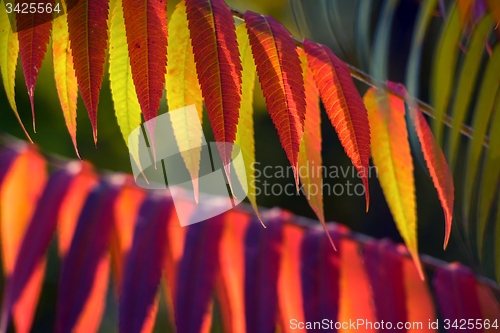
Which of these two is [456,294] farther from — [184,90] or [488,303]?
[184,90]

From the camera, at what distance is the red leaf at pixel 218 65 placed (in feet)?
1.43

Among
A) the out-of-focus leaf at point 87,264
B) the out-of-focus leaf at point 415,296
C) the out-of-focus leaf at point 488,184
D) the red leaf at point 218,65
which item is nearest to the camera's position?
the red leaf at point 218,65

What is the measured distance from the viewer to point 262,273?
2.30 feet

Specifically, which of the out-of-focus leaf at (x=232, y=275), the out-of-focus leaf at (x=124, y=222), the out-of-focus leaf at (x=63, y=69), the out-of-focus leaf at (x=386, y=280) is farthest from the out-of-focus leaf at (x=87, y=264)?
the out-of-focus leaf at (x=386, y=280)

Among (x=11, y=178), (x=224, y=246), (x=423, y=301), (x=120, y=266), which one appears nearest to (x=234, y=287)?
(x=224, y=246)

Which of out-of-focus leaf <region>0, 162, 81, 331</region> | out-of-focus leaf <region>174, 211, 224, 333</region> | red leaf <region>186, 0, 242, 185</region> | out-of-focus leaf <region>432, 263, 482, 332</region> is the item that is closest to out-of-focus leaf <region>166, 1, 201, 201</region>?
red leaf <region>186, 0, 242, 185</region>

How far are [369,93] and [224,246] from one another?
0.98ft

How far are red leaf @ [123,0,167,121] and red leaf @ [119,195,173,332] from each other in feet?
0.99

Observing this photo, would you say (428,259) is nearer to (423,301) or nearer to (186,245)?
(423,301)

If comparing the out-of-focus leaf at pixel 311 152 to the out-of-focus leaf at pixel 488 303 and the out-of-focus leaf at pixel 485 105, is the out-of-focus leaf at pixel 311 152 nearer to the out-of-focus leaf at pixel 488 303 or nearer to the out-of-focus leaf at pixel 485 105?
the out-of-focus leaf at pixel 485 105

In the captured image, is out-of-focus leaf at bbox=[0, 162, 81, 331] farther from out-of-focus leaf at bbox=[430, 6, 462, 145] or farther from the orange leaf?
out-of-focus leaf at bbox=[430, 6, 462, 145]

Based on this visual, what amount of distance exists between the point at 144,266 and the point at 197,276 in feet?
0.24

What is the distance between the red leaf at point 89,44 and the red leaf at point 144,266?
0.27 m

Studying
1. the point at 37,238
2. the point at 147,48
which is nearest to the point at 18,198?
the point at 37,238
